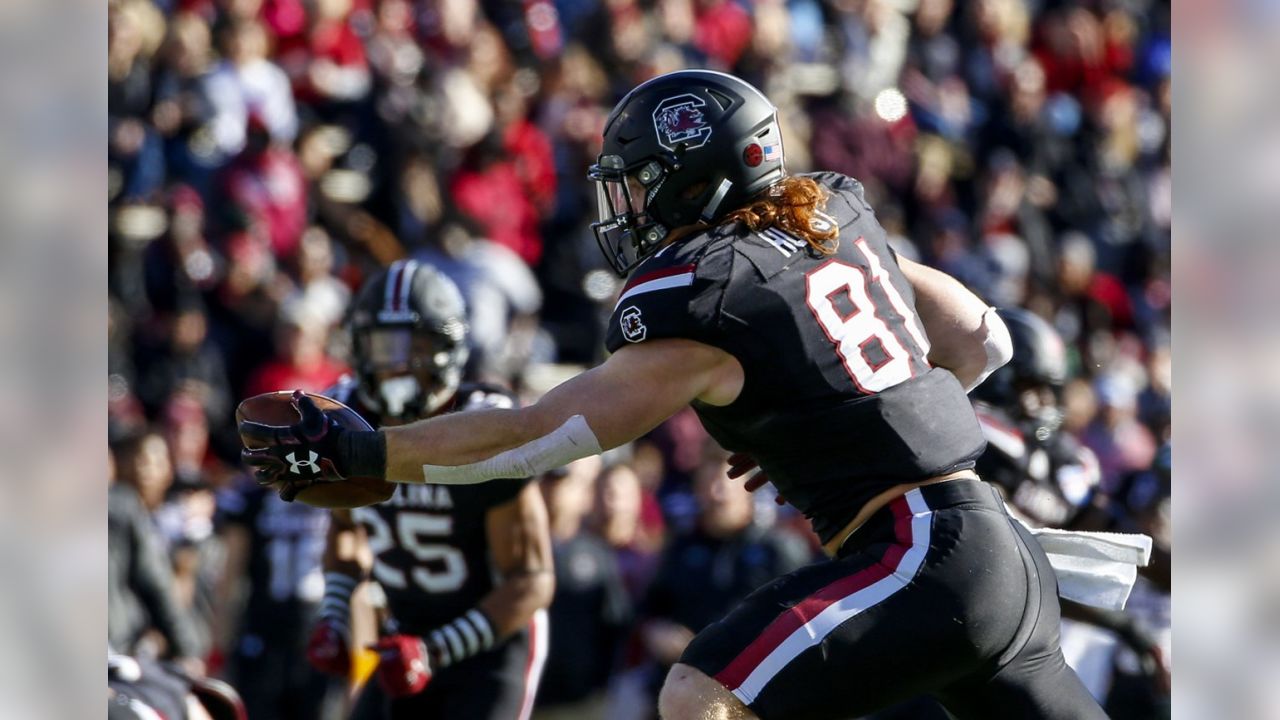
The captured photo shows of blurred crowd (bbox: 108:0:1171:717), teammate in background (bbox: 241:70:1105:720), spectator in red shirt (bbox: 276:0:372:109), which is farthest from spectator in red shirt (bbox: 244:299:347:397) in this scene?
teammate in background (bbox: 241:70:1105:720)

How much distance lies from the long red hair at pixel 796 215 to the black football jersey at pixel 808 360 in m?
0.02

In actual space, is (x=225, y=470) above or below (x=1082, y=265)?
below

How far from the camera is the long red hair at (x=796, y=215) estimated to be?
3.38 metres

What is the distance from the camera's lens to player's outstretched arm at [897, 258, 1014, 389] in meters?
3.84

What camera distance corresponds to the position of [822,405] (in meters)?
3.26

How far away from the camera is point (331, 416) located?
127 inches

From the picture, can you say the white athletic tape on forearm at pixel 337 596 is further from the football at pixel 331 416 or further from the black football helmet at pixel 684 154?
the black football helmet at pixel 684 154

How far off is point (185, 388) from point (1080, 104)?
6.19 m

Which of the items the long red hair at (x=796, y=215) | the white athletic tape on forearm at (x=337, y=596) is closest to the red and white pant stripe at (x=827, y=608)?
the long red hair at (x=796, y=215)

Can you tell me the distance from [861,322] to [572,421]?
2.02 ft

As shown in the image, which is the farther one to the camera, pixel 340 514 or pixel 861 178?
pixel 861 178
